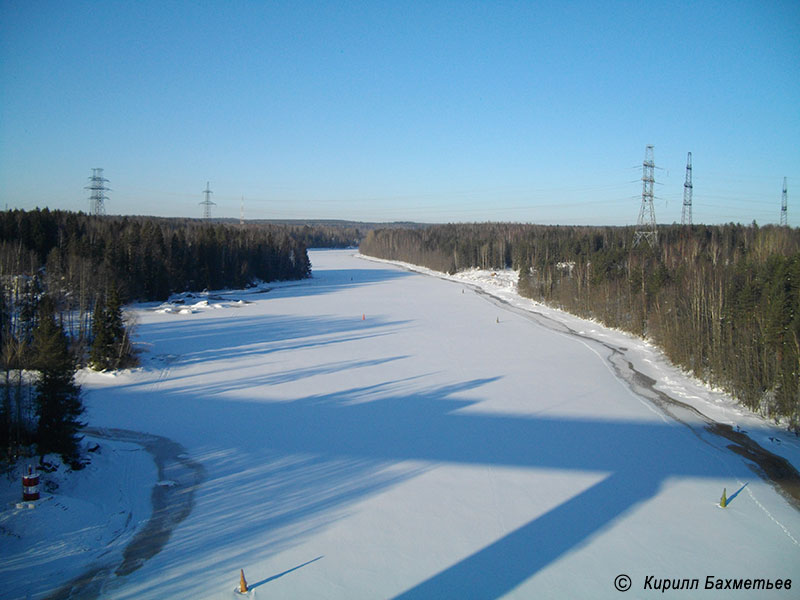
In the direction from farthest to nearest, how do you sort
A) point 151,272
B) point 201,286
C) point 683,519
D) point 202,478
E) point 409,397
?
point 201,286
point 151,272
point 409,397
point 202,478
point 683,519

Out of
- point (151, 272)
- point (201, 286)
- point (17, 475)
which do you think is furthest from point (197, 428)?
point (201, 286)

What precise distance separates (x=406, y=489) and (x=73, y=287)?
34.2 m

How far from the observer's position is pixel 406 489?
12.1 meters

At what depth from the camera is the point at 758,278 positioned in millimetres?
24312

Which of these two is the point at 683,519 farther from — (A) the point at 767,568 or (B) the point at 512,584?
(B) the point at 512,584

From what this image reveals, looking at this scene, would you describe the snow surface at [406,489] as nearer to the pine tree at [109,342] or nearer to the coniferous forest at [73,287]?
the pine tree at [109,342]

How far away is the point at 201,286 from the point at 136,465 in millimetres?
56570

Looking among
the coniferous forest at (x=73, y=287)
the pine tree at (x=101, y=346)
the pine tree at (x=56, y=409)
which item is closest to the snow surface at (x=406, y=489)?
the pine tree at (x=101, y=346)

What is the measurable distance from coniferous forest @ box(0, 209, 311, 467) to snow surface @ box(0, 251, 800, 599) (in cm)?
138

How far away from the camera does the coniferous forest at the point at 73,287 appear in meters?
11.2

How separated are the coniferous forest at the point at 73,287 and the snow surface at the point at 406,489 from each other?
1376 millimetres

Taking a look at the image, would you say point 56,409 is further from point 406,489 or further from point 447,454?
point 447,454

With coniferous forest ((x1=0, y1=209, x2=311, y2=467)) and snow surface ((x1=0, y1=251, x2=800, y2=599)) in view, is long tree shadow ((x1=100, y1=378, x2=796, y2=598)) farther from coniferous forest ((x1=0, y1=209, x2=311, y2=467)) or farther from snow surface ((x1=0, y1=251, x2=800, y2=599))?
coniferous forest ((x1=0, y1=209, x2=311, y2=467))

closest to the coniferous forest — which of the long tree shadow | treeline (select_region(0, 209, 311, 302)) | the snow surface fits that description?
treeline (select_region(0, 209, 311, 302))
